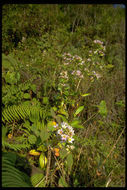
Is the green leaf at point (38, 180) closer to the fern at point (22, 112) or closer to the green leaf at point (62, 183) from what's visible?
the green leaf at point (62, 183)

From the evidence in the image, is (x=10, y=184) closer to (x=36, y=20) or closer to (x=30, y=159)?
(x=30, y=159)

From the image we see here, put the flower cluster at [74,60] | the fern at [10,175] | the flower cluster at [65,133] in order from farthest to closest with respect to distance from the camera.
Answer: the flower cluster at [74,60] → the flower cluster at [65,133] → the fern at [10,175]

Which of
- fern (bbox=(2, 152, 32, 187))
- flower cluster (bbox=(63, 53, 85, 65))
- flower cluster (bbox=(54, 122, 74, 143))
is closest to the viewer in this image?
fern (bbox=(2, 152, 32, 187))

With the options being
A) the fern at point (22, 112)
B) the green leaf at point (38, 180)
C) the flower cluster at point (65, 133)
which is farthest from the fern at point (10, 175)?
the fern at point (22, 112)

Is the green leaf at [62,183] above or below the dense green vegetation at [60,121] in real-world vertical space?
below

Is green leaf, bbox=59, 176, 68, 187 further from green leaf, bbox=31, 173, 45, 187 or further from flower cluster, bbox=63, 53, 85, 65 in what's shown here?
flower cluster, bbox=63, 53, 85, 65

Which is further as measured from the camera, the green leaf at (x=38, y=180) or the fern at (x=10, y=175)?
the green leaf at (x=38, y=180)

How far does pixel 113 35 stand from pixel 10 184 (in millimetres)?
4450

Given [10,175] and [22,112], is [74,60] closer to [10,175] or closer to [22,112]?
[22,112]

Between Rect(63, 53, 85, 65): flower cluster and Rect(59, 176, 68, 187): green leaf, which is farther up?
Rect(63, 53, 85, 65): flower cluster

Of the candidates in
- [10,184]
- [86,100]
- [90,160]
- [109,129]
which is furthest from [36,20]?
[10,184]

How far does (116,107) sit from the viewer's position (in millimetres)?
2551

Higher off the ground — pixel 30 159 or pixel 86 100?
pixel 86 100

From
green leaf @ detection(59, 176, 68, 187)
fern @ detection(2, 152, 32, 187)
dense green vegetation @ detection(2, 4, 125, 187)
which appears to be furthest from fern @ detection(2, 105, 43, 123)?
green leaf @ detection(59, 176, 68, 187)
